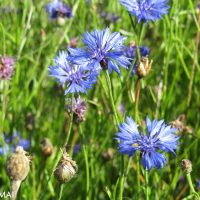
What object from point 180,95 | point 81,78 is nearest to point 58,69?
point 81,78

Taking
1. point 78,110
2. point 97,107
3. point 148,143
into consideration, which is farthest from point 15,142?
point 148,143

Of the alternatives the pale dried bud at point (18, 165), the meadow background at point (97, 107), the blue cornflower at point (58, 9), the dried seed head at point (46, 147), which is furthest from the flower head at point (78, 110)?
the blue cornflower at point (58, 9)

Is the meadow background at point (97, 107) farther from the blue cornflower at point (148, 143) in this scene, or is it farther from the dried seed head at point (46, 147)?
the blue cornflower at point (148, 143)

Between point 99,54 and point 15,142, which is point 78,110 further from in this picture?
point 15,142

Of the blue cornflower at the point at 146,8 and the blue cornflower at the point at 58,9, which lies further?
the blue cornflower at the point at 58,9

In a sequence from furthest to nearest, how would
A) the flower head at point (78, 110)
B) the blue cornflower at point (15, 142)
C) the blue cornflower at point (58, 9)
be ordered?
the blue cornflower at point (58, 9) < the blue cornflower at point (15, 142) < the flower head at point (78, 110)
